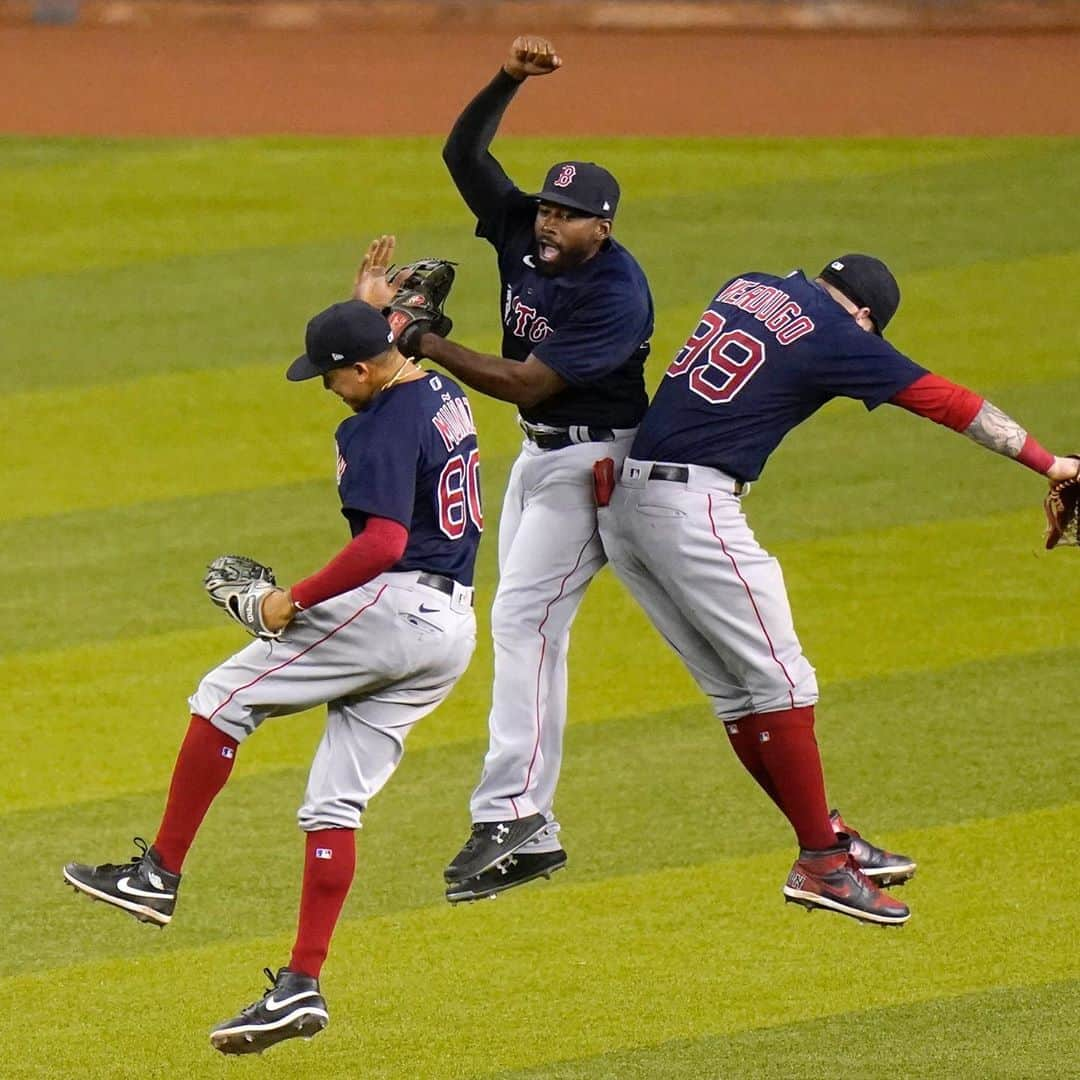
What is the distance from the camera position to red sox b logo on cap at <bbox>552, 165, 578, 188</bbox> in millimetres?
6809

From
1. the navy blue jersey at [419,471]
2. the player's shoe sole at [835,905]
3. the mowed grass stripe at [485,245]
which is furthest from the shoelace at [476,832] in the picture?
the mowed grass stripe at [485,245]

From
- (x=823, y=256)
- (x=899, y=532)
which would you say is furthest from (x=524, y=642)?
(x=823, y=256)

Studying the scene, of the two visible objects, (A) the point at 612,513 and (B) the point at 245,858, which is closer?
(A) the point at 612,513

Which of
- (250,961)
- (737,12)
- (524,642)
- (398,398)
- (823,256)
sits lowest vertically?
(250,961)

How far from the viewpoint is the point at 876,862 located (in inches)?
287

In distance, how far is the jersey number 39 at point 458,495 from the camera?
661cm

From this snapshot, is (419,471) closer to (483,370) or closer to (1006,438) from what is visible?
(483,370)

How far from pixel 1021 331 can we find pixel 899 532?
3.51m

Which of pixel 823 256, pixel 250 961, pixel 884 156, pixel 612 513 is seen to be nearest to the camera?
pixel 612 513

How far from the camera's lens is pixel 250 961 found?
8828mm

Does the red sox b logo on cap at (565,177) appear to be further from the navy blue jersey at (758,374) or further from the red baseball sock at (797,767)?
the red baseball sock at (797,767)

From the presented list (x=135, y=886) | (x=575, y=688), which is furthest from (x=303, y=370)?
(x=575, y=688)

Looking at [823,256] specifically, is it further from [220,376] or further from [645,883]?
[645,883]

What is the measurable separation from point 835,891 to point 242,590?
208cm
